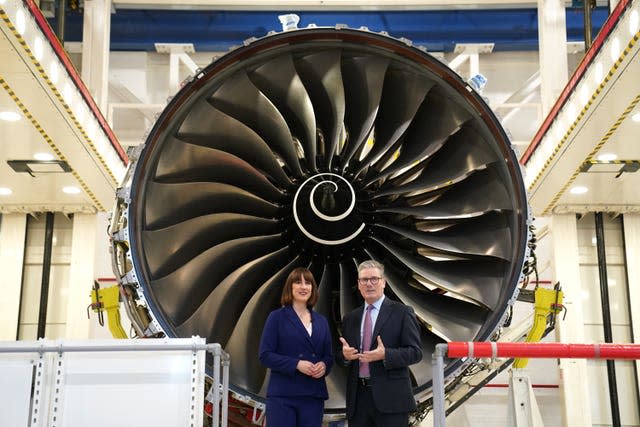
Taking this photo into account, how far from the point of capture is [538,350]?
10.2ft

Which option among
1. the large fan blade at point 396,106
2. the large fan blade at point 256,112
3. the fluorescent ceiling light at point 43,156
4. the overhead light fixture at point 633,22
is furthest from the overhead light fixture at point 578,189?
the fluorescent ceiling light at point 43,156

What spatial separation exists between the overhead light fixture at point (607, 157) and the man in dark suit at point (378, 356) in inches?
177

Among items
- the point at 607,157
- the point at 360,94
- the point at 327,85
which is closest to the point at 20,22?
the point at 327,85

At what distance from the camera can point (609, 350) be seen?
124 inches

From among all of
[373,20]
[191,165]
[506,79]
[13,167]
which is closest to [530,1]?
[506,79]

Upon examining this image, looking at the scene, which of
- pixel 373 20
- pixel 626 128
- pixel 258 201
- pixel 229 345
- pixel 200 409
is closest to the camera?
pixel 200 409

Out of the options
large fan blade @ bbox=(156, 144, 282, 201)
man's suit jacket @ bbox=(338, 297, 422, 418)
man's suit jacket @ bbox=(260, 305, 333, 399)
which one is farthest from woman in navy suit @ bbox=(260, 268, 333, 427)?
large fan blade @ bbox=(156, 144, 282, 201)

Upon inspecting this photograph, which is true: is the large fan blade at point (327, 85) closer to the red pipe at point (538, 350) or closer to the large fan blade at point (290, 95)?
the large fan blade at point (290, 95)

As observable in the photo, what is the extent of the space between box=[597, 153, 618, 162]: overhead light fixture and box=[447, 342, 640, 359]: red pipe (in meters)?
4.34

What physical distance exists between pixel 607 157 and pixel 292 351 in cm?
488

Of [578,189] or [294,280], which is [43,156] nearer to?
[294,280]

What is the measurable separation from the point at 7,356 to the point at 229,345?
110cm

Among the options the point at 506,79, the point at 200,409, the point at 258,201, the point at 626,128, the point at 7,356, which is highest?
the point at 506,79

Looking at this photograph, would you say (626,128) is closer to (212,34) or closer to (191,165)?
(191,165)
